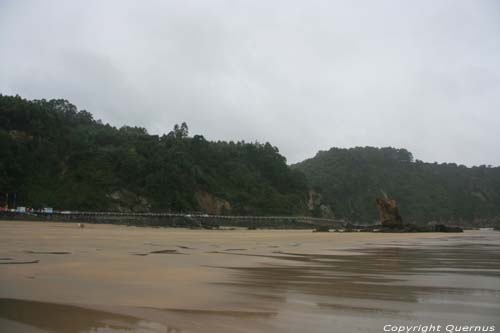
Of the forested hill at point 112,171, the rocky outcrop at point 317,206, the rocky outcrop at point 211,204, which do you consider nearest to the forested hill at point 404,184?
the rocky outcrop at point 317,206

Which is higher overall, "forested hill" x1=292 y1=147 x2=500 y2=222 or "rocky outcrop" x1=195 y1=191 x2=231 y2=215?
"forested hill" x1=292 y1=147 x2=500 y2=222

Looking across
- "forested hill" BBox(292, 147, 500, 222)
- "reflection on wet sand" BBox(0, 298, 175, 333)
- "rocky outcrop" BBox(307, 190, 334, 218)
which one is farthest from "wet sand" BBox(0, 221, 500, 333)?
"forested hill" BBox(292, 147, 500, 222)

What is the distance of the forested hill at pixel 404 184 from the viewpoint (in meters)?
135

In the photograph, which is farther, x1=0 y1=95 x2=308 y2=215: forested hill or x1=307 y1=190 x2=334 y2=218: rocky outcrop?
x1=307 y1=190 x2=334 y2=218: rocky outcrop

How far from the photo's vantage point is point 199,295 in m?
5.79

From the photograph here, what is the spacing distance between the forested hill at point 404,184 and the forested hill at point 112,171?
45.3m

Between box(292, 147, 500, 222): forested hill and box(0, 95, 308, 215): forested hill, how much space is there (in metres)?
45.3

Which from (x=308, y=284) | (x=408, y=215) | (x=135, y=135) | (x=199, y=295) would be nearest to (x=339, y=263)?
(x=308, y=284)

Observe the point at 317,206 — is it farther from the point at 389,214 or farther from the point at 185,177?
the point at 389,214

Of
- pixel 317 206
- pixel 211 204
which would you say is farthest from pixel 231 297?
pixel 317 206

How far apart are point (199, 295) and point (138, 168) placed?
6435cm

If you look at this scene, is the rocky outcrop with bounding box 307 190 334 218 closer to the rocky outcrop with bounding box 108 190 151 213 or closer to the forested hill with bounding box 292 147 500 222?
the forested hill with bounding box 292 147 500 222

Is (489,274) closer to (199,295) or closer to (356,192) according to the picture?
(199,295)

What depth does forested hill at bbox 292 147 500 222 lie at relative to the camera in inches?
5315
